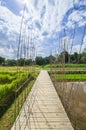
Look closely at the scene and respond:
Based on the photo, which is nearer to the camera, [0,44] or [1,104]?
[0,44]

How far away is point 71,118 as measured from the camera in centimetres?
488

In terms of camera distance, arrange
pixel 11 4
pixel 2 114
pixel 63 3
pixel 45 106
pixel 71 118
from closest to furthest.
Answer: pixel 63 3, pixel 11 4, pixel 71 118, pixel 2 114, pixel 45 106

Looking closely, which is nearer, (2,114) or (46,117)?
(46,117)

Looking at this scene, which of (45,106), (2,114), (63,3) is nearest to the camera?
(63,3)

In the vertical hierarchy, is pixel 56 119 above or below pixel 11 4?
below

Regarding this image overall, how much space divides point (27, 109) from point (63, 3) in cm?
292

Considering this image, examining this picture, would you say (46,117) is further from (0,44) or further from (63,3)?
(63,3)

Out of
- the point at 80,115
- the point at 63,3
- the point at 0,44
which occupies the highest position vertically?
the point at 63,3

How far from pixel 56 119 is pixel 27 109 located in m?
1.06

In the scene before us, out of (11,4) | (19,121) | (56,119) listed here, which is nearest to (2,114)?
(19,121)

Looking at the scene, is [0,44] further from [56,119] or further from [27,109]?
[56,119]

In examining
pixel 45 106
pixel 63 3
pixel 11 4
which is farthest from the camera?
pixel 45 106

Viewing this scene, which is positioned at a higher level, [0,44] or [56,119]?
[0,44]

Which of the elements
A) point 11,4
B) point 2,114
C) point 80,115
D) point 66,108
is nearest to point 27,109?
point 2,114
